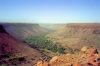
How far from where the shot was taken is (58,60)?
1235cm

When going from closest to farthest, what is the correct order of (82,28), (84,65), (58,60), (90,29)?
(84,65), (58,60), (90,29), (82,28)

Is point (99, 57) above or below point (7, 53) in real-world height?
above

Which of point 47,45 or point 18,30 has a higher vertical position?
point 18,30

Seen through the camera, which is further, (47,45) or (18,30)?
(18,30)

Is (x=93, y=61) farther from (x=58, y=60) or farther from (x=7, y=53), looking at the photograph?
(x=7, y=53)

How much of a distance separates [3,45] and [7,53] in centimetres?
270

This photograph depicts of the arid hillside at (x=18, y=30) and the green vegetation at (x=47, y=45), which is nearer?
the green vegetation at (x=47, y=45)

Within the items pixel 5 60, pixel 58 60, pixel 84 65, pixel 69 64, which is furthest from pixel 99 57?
pixel 5 60

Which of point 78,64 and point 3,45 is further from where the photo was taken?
point 3,45

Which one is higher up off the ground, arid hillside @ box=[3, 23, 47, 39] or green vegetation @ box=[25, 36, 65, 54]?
arid hillside @ box=[3, 23, 47, 39]

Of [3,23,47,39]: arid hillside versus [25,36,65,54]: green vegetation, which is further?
[3,23,47,39]: arid hillside

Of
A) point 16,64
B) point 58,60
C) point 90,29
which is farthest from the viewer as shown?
point 90,29

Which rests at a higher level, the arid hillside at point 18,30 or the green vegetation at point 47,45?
the arid hillside at point 18,30

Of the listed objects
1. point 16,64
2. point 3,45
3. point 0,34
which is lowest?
point 16,64
